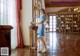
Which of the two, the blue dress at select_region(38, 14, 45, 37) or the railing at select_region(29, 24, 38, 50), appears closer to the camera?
the blue dress at select_region(38, 14, 45, 37)

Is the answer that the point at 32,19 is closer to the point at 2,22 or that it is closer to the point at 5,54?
the point at 2,22

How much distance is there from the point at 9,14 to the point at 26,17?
3.23 ft

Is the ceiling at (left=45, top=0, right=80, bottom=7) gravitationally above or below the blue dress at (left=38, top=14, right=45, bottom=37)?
above

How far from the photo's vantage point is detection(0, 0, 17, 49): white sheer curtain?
18.2 ft

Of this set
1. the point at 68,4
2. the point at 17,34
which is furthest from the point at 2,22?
the point at 68,4

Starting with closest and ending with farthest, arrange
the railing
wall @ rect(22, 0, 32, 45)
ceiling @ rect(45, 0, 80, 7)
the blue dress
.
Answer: the blue dress < the railing < wall @ rect(22, 0, 32, 45) < ceiling @ rect(45, 0, 80, 7)

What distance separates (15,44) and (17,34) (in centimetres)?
40

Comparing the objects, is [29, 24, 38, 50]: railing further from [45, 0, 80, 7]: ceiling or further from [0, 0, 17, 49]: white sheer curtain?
[45, 0, 80, 7]: ceiling

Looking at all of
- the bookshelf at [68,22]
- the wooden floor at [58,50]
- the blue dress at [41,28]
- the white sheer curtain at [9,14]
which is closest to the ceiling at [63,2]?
the bookshelf at [68,22]

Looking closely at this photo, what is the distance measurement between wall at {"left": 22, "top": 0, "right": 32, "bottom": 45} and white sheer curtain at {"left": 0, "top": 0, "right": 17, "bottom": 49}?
522mm

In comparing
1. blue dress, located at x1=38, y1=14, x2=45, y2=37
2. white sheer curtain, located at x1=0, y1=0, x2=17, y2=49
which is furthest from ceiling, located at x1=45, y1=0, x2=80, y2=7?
blue dress, located at x1=38, y1=14, x2=45, y2=37

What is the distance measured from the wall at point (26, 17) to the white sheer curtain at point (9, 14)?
52cm

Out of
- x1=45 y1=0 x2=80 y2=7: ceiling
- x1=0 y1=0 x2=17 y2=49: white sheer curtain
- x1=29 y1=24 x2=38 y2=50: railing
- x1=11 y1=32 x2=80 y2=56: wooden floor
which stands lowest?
x1=11 y1=32 x2=80 y2=56: wooden floor

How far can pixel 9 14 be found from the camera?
6133mm
